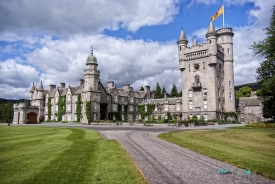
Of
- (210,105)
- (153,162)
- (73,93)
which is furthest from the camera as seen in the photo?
(73,93)

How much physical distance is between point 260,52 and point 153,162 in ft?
99.3

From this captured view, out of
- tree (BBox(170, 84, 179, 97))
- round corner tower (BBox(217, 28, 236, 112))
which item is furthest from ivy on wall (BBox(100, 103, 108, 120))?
tree (BBox(170, 84, 179, 97))

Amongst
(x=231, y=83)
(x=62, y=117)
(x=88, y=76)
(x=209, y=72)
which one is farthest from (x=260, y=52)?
(x=62, y=117)

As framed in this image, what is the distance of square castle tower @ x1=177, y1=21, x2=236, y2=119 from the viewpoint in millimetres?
56688

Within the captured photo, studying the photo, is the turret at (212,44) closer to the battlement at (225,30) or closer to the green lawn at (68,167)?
the battlement at (225,30)

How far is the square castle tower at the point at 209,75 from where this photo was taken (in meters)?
56.7

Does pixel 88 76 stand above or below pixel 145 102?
above

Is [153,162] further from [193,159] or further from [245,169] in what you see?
[245,169]

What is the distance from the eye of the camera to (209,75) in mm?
57469

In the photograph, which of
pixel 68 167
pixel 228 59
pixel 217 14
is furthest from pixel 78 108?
pixel 68 167

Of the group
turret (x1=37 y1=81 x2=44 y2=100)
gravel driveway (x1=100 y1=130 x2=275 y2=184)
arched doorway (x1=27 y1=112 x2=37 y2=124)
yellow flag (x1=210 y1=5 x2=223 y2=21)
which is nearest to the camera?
gravel driveway (x1=100 y1=130 x2=275 y2=184)

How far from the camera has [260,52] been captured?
34000 mm

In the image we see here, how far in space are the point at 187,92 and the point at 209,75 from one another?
7.20 m

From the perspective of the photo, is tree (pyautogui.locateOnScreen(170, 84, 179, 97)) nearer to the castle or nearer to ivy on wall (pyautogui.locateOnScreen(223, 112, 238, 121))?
the castle
